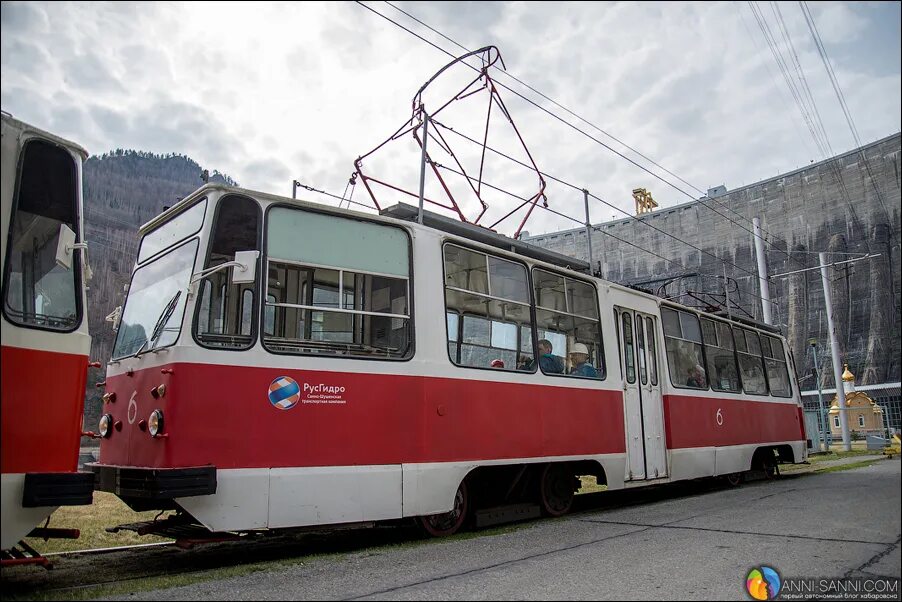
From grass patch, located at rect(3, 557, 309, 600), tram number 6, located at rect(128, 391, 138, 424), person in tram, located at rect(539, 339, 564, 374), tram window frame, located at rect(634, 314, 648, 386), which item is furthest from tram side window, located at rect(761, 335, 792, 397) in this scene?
tram number 6, located at rect(128, 391, 138, 424)

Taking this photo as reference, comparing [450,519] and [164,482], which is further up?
[164,482]

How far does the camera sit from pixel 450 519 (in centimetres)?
618

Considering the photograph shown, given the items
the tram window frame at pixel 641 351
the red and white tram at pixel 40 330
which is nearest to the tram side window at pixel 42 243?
the red and white tram at pixel 40 330

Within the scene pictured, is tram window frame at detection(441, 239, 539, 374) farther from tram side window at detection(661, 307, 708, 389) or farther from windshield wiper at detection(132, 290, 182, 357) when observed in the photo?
tram side window at detection(661, 307, 708, 389)

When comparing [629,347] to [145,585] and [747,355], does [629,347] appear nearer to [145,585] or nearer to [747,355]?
[747,355]

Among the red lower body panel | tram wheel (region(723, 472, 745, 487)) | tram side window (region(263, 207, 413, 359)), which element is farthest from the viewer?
tram wheel (region(723, 472, 745, 487))

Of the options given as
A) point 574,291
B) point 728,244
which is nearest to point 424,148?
point 574,291

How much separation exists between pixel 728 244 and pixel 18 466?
213 feet

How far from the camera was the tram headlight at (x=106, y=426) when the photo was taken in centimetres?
556

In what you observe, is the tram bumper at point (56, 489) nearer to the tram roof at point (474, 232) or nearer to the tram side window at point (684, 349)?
the tram roof at point (474, 232)

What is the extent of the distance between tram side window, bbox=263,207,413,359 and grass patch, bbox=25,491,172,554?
104 inches

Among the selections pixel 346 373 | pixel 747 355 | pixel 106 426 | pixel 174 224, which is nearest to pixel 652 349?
pixel 747 355

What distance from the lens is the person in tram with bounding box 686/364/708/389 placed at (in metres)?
9.85

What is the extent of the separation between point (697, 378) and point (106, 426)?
8.05 m
